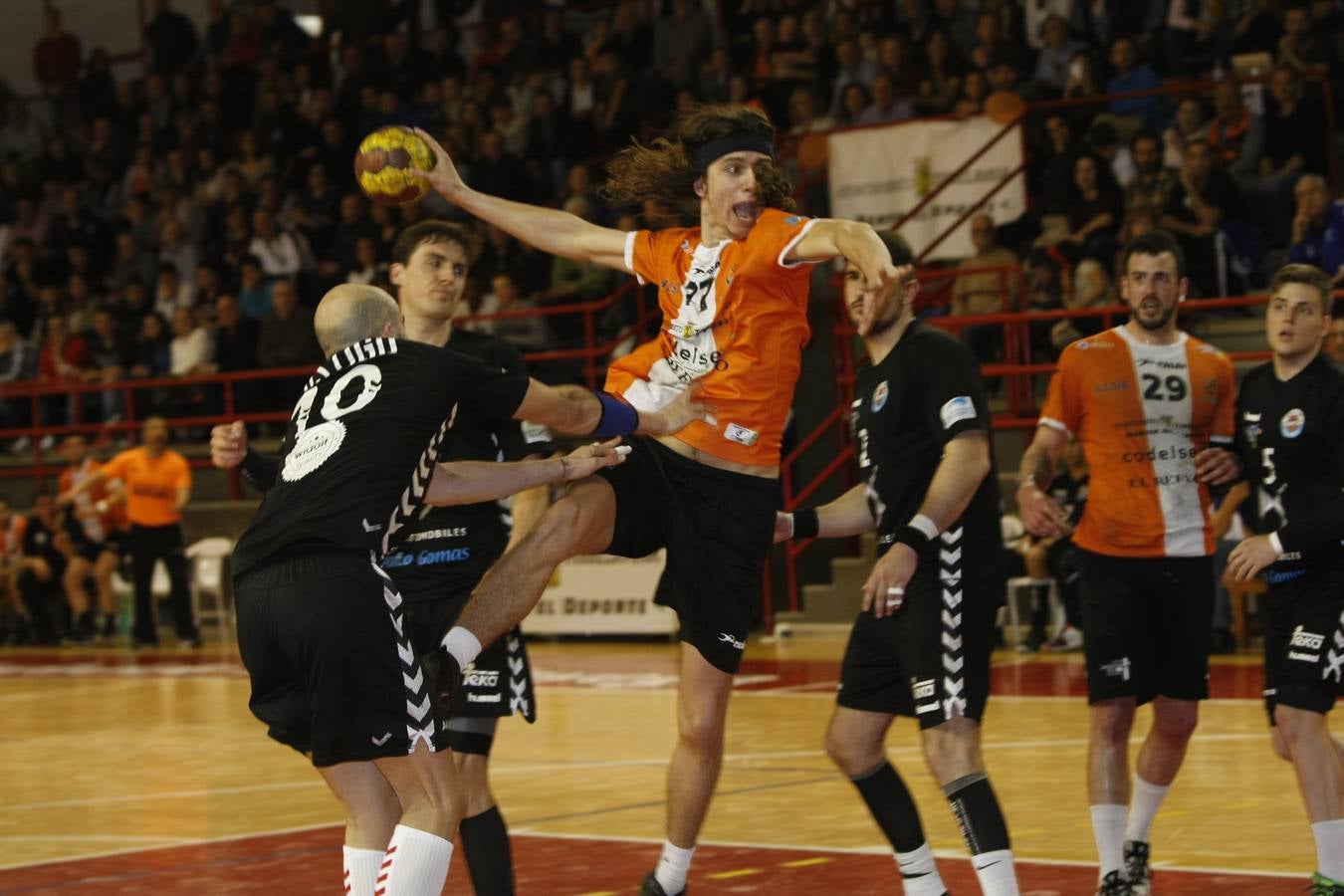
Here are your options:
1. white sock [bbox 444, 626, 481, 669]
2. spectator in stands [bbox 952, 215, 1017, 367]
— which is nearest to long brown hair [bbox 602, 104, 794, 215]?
white sock [bbox 444, 626, 481, 669]

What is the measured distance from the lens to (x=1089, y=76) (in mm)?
17125

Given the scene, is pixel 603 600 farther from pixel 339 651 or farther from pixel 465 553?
pixel 339 651

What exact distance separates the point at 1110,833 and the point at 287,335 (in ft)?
50.3

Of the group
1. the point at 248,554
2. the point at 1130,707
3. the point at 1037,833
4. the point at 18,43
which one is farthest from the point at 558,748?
the point at 18,43

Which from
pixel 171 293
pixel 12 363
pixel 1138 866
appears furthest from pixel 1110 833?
pixel 12 363

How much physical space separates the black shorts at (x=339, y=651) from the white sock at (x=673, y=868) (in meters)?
1.34

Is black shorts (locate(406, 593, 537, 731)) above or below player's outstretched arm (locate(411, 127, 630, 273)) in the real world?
below

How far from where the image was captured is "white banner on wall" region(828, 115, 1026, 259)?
57.2ft

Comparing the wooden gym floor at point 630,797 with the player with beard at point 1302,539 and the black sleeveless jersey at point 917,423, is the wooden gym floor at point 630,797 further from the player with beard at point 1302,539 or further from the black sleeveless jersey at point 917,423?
the black sleeveless jersey at point 917,423

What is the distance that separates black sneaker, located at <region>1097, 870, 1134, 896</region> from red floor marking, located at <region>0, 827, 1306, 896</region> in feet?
0.58

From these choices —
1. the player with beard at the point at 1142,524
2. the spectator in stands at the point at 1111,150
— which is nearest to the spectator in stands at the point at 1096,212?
the spectator in stands at the point at 1111,150

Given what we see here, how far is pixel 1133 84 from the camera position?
1705cm

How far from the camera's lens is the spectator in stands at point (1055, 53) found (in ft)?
57.6

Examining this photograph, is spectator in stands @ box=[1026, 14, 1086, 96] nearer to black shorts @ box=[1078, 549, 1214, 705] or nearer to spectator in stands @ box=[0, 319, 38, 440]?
black shorts @ box=[1078, 549, 1214, 705]
